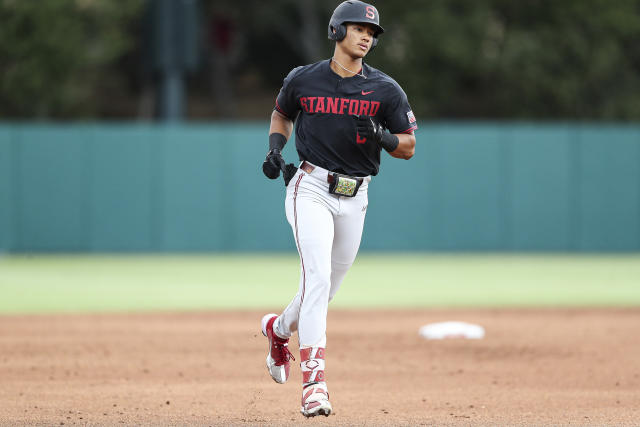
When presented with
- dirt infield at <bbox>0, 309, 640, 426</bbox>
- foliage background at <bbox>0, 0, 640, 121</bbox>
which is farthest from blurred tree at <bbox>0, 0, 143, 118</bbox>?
dirt infield at <bbox>0, 309, 640, 426</bbox>

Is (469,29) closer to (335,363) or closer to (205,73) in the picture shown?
(205,73)

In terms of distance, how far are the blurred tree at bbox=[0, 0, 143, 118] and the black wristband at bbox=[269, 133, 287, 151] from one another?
76.3ft

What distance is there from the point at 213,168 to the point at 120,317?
10088 millimetres

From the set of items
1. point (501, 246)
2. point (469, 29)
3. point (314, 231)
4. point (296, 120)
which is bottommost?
point (501, 246)

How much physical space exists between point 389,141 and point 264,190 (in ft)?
51.2

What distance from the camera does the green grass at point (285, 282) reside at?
13984mm

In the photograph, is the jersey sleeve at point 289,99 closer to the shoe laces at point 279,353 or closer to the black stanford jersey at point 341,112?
the black stanford jersey at point 341,112

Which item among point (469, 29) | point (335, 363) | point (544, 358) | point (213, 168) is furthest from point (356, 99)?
point (469, 29)

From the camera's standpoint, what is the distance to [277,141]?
688 cm

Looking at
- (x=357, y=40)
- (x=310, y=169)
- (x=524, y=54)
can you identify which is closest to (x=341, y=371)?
(x=310, y=169)

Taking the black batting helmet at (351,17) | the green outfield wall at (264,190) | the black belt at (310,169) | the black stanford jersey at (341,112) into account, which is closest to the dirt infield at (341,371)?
the black belt at (310,169)

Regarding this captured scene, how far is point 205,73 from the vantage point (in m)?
46.5

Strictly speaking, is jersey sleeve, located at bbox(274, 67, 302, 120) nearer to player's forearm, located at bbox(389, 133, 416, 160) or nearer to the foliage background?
player's forearm, located at bbox(389, 133, 416, 160)

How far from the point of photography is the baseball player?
6.46m
